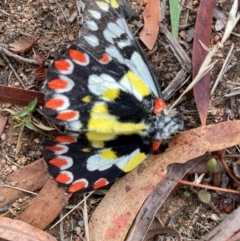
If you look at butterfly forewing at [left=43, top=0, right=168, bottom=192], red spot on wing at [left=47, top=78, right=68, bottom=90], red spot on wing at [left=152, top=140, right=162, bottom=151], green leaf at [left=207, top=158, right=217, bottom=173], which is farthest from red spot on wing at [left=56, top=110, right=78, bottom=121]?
green leaf at [left=207, top=158, right=217, bottom=173]

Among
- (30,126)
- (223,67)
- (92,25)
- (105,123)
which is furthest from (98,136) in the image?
(223,67)

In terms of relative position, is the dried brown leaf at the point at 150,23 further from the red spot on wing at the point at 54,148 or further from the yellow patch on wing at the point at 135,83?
the red spot on wing at the point at 54,148

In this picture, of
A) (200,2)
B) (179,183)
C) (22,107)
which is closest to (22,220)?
(22,107)

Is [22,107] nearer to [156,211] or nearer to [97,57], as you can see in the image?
[97,57]

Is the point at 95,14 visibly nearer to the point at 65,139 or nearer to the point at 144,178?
the point at 65,139

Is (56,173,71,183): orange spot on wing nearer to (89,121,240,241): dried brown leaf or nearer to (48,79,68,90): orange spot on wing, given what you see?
(89,121,240,241): dried brown leaf

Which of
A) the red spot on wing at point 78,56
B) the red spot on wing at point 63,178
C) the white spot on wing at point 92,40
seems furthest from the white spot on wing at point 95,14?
the red spot on wing at point 63,178
